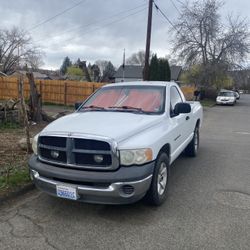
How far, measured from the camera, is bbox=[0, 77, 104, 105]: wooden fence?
838 inches

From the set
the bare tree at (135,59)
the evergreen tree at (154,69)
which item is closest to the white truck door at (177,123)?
the evergreen tree at (154,69)

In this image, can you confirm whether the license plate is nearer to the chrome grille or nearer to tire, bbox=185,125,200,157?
the chrome grille

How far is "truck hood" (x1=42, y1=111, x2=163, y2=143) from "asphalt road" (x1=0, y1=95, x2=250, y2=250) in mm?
1096

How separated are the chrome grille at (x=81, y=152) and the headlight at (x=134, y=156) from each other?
0.09 m

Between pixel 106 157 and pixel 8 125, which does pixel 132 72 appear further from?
pixel 106 157

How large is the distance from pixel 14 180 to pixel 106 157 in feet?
6.85

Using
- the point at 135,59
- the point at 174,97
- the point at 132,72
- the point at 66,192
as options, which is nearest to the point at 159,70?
the point at 174,97

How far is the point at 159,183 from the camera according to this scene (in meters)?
4.27

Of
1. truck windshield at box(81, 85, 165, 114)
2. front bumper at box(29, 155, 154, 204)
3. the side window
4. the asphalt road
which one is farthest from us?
the side window

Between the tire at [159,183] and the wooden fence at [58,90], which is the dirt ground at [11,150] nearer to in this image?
the tire at [159,183]

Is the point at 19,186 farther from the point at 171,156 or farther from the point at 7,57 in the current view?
the point at 7,57

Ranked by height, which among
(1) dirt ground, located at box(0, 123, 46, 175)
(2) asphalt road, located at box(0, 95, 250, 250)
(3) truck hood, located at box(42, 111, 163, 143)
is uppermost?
(3) truck hood, located at box(42, 111, 163, 143)

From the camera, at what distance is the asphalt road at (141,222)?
11.1 ft

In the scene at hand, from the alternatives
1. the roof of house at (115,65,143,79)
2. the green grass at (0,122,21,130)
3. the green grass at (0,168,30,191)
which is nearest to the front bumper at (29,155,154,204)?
the green grass at (0,168,30,191)
